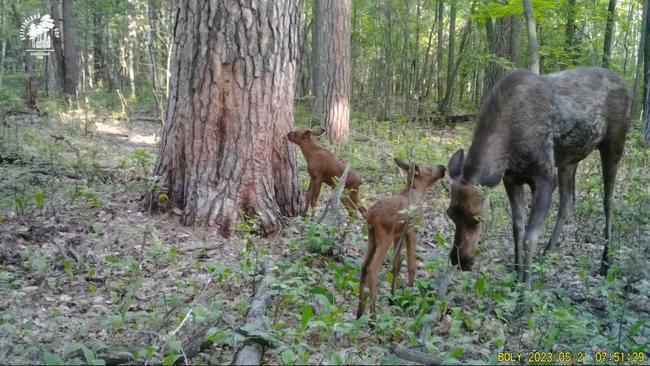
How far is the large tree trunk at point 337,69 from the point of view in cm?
1325

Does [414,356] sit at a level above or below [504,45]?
below

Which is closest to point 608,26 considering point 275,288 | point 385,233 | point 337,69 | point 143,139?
point 337,69

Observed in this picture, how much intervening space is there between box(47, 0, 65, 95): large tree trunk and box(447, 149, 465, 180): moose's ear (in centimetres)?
2223

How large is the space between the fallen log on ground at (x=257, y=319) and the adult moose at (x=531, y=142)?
181cm

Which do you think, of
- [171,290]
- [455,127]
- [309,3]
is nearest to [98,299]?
[171,290]

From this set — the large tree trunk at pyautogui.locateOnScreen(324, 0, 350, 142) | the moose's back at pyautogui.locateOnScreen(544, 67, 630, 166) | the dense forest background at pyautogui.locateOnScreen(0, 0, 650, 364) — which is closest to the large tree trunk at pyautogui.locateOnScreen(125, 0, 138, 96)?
the large tree trunk at pyautogui.locateOnScreen(324, 0, 350, 142)

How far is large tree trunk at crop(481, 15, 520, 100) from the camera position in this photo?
1697 cm

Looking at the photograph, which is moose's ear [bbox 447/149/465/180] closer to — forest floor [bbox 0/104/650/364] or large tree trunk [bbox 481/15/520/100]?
forest floor [bbox 0/104/650/364]

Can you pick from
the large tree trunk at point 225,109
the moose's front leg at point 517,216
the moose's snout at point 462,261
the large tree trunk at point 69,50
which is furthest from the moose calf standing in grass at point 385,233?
the large tree trunk at point 69,50

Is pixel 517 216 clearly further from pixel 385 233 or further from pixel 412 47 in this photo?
pixel 412 47

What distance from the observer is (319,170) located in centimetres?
716

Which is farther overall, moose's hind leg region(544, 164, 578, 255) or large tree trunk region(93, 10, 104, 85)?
large tree trunk region(93, 10, 104, 85)

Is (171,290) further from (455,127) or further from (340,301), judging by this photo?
(455,127)

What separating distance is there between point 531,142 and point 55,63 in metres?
23.4
